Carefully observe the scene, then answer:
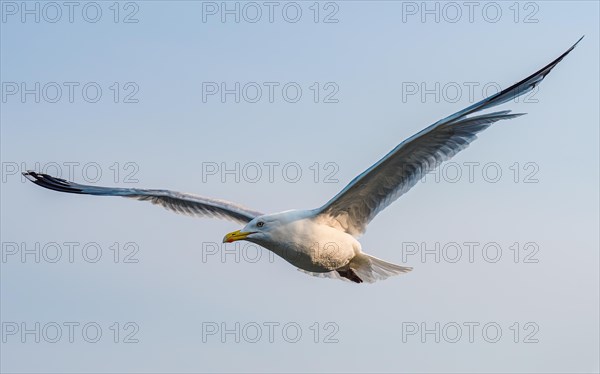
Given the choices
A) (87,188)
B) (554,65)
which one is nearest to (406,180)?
(554,65)

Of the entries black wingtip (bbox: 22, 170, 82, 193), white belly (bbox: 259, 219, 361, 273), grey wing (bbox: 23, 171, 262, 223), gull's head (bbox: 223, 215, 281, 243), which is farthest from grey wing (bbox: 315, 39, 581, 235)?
black wingtip (bbox: 22, 170, 82, 193)

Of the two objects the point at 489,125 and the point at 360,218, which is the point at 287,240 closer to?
the point at 360,218

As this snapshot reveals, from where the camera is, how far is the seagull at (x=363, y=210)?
27.2 feet

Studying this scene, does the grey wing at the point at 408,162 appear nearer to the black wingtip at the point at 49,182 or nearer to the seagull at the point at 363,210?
the seagull at the point at 363,210

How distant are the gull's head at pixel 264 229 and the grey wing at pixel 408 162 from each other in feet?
1.03

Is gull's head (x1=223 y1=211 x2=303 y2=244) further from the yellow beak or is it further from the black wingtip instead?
the black wingtip

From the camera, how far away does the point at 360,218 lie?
9.27 metres

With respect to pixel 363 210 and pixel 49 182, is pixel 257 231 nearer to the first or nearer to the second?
pixel 363 210

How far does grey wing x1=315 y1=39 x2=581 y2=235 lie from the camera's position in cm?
796

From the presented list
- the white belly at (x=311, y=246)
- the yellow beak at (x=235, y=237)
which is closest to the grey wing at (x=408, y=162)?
the white belly at (x=311, y=246)

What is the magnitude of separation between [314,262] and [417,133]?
1.54 meters

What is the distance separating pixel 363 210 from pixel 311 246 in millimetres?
752

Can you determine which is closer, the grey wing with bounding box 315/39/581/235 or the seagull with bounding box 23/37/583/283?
the grey wing with bounding box 315/39/581/235

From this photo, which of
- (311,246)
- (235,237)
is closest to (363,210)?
(311,246)
